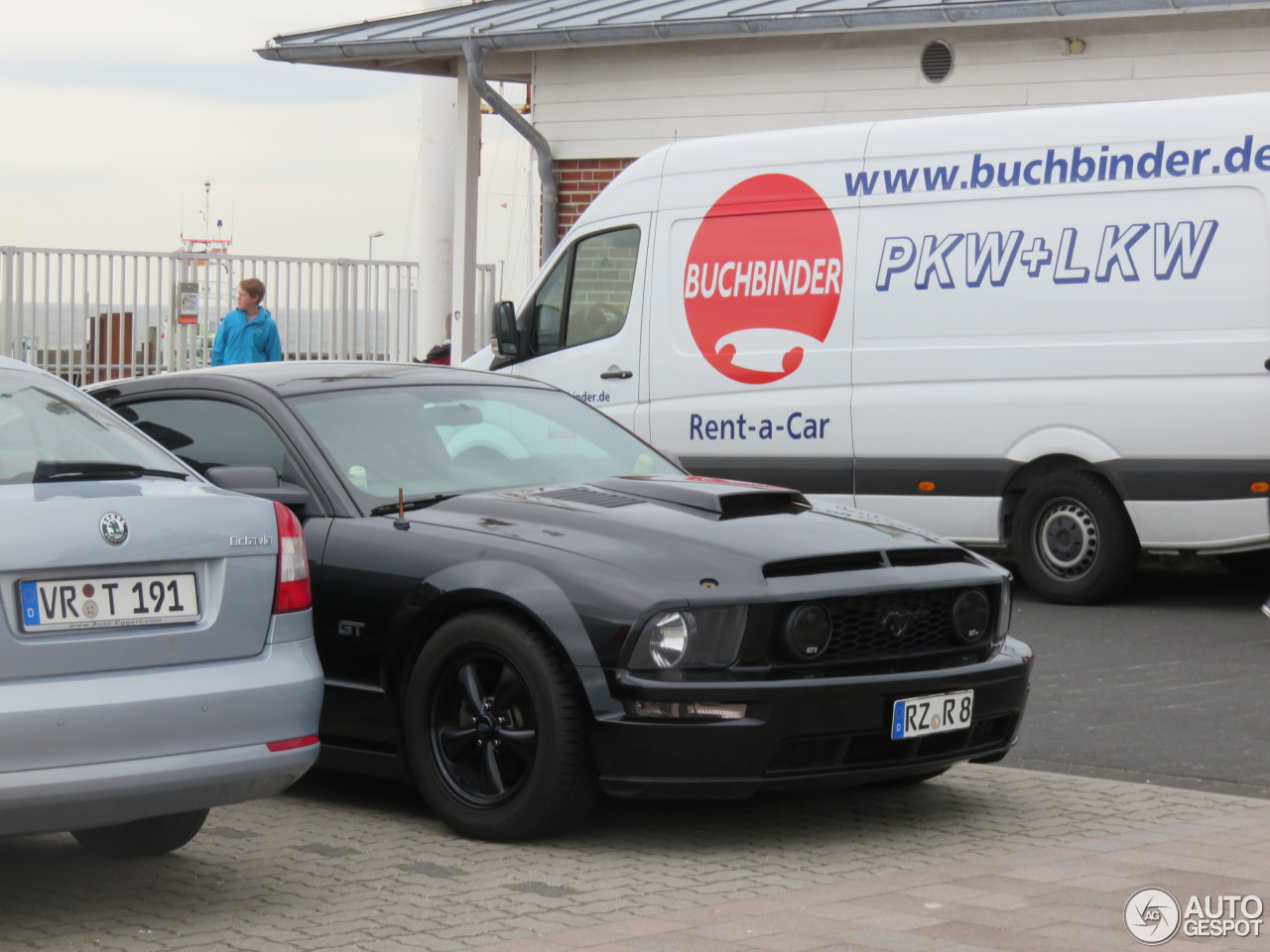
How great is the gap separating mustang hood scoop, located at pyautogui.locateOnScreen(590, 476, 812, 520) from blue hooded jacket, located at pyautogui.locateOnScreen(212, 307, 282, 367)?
10.5 m

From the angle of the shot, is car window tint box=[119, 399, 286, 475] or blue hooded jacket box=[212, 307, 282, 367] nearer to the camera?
car window tint box=[119, 399, 286, 475]

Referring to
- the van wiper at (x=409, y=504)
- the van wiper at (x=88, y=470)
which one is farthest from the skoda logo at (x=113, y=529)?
the van wiper at (x=409, y=504)

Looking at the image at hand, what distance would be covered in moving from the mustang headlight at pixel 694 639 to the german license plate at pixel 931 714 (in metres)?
0.54

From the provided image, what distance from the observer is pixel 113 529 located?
4.47 meters

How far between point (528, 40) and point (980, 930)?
13.2 m

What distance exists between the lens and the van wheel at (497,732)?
5.32 m

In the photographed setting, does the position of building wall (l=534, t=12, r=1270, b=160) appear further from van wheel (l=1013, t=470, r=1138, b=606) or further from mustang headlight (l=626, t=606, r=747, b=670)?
mustang headlight (l=626, t=606, r=747, b=670)

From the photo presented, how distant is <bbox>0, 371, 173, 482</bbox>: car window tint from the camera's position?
4.98 m

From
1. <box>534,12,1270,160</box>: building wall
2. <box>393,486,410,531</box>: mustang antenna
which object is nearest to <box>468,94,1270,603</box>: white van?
<box>534,12,1270,160</box>: building wall

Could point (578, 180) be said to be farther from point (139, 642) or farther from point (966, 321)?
point (139, 642)

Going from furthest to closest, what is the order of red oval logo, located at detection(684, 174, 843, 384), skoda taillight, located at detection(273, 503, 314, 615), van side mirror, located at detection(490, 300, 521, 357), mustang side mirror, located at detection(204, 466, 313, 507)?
van side mirror, located at detection(490, 300, 521, 357)
red oval logo, located at detection(684, 174, 843, 384)
mustang side mirror, located at detection(204, 466, 313, 507)
skoda taillight, located at detection(273, 503, 314, 615)

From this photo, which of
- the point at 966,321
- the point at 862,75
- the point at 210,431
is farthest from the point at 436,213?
the point at 210,431

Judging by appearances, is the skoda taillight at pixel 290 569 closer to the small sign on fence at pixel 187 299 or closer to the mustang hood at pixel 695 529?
the mustang hood at pixel 695 529

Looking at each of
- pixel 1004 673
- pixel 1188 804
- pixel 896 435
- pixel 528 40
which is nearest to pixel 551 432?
pixel 1004 673
